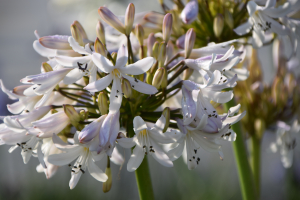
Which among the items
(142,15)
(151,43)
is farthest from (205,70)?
(142,15)

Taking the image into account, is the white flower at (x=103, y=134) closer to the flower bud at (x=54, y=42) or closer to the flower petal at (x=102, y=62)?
the flower petal at (x=102, y=62)

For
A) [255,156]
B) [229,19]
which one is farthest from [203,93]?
[255,156]

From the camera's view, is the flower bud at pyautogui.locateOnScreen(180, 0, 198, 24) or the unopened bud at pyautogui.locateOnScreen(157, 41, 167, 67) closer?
the unopened bud at pyautogui.locateOnScreen(157, 41, 167, 67)

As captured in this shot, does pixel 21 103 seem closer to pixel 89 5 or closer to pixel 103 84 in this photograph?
pixel 103 84

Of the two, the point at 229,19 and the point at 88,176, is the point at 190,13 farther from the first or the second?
the point at 88,176

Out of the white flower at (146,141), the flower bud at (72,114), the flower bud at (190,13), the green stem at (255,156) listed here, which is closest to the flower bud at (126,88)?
the white flower at (146,141)

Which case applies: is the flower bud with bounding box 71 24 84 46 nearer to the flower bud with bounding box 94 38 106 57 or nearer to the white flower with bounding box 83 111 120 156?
the flower bud with bounding box 94 38 106 57

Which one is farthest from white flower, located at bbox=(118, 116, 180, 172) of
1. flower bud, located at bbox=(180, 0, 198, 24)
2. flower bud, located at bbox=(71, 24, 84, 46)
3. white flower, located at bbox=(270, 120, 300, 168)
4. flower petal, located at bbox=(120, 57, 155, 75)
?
white flower, located at bbox=(270, 120, 300, 168)
